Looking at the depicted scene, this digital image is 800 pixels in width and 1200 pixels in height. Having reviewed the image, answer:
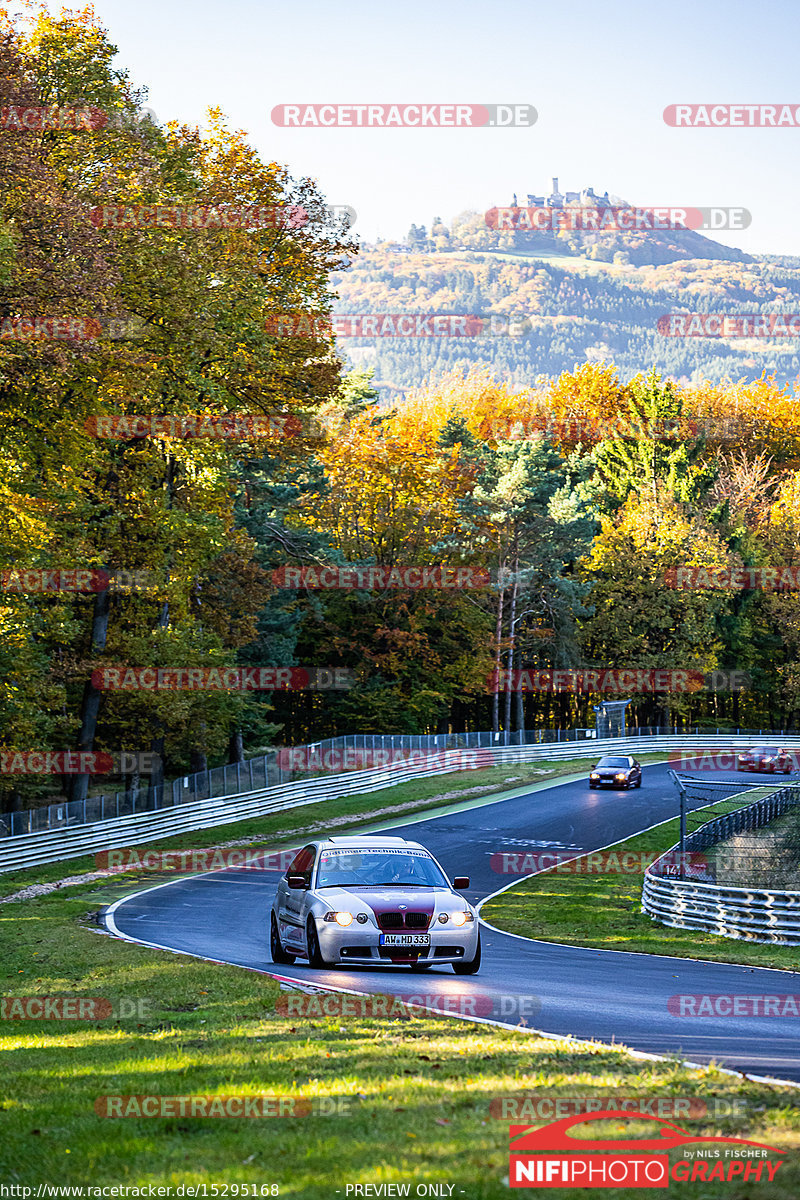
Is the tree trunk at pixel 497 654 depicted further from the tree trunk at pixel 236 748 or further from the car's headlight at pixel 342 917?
the car's headlight at pixel 342 917

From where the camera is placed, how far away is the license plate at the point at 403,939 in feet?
44.4

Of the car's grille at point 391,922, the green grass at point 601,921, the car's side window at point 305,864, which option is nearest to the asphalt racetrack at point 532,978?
the car's grille at point 391,922

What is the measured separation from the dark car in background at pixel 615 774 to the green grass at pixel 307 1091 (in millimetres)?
36241

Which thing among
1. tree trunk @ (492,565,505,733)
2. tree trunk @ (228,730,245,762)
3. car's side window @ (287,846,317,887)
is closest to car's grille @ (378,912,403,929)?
car's side window @ (287,846,317,887)

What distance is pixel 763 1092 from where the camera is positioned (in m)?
7.07

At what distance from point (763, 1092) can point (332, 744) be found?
4082cm

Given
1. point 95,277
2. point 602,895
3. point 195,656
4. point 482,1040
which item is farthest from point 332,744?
point 482,1040

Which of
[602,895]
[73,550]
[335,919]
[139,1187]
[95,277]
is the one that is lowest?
[602,895]

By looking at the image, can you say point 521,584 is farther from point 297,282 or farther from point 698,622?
point 297,282

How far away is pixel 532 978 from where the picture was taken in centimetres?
1409

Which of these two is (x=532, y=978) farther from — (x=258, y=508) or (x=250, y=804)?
(x=258, y=508)

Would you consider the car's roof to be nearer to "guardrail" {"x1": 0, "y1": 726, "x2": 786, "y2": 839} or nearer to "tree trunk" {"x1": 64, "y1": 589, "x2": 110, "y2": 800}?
"guardrail" {"x1": 0, "y1": 726, "x2": 786, "y2": 839}

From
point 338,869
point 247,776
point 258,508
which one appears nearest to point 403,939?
A: point 338,869

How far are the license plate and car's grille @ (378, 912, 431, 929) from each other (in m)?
0.10
